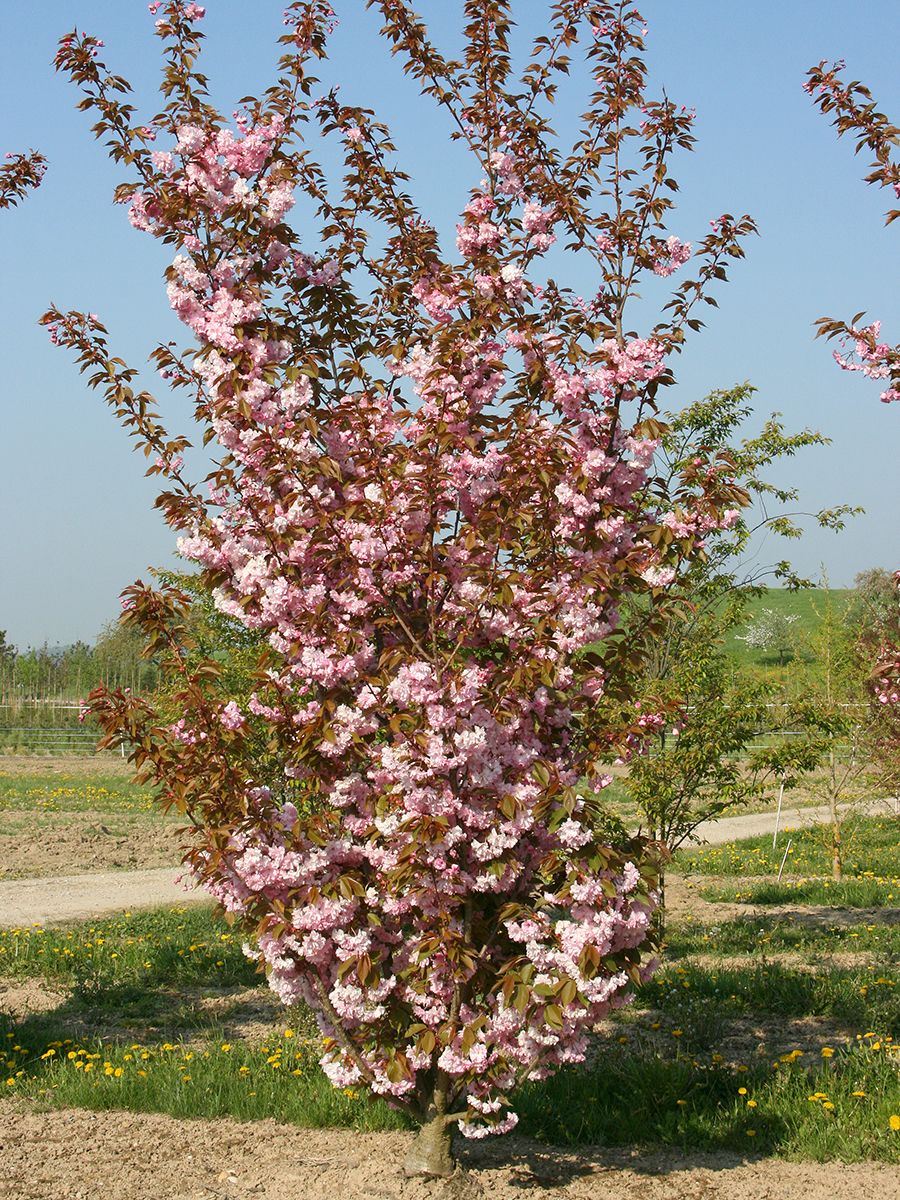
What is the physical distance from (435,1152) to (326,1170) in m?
0.52

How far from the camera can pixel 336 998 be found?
409cm

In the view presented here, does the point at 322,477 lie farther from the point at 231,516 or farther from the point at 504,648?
the point at 504,648

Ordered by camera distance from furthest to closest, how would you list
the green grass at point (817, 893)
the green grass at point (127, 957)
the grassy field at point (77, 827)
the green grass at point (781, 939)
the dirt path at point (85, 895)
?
the grassy field at point (77, 827), the green grass at point (817, 893), the dirt path at point (85, 895), the green grass at point (781, 939), the green grass at point (127, 957)

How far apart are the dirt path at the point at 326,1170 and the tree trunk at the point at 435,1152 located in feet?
0.18

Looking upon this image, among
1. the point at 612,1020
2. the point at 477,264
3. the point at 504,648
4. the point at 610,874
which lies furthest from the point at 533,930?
the point at 612,1020

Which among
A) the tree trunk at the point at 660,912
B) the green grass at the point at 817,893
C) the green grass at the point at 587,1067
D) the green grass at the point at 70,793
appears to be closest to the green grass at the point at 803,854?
the green grass at the point at 817,893

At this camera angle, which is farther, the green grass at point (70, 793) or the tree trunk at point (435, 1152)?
the green grass at point (70, 793)

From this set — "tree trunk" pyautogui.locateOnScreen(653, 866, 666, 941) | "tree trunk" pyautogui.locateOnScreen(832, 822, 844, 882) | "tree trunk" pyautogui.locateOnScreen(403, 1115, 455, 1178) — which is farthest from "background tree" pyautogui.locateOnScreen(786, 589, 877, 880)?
"tree trunk" pyautogui.locateOnScreen(403, 1115, 455, 1178)

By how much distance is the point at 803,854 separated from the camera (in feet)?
52.7

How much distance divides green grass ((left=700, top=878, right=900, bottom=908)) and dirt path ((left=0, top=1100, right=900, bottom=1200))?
7229 millimetres

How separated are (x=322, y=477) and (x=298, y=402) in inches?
13.3

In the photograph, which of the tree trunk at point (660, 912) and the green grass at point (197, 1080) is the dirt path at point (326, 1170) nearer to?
the green grass at point (197, 1080)

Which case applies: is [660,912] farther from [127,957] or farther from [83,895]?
[83,895]

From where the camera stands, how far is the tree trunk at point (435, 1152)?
4.46 m
